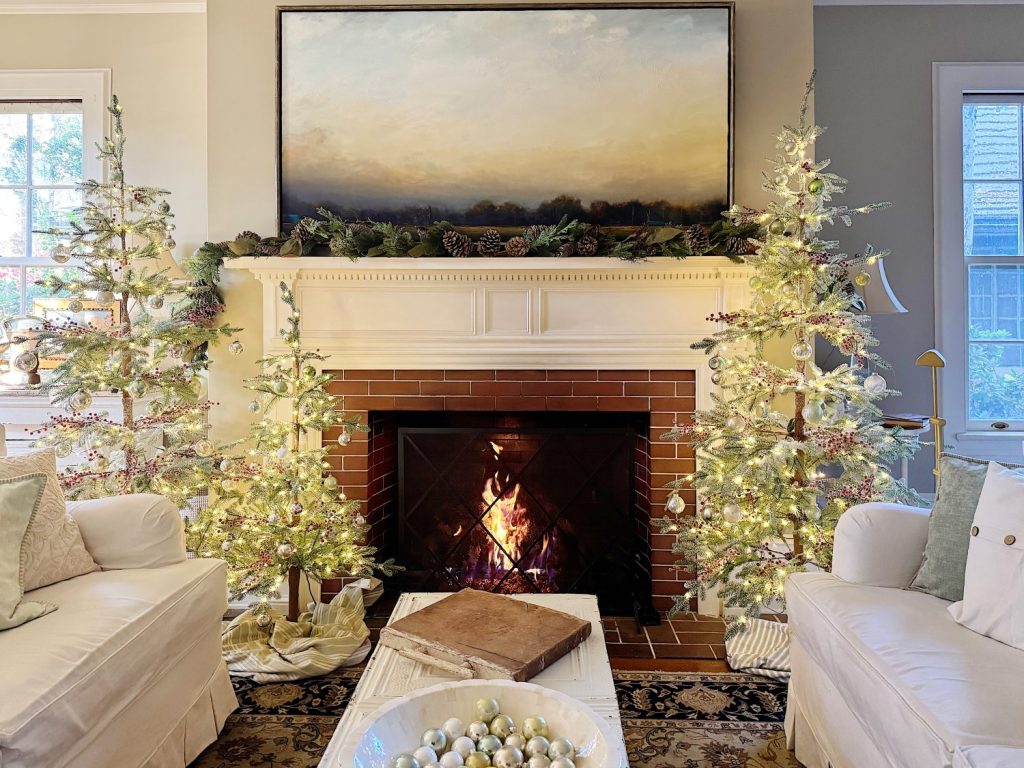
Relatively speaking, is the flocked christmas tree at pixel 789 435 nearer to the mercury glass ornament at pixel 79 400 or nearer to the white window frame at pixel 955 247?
the white window frame at pixel 955 247

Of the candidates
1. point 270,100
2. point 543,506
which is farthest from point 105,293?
point 543,506

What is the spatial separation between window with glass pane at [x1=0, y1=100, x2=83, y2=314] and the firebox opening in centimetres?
204

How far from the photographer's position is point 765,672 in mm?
2340

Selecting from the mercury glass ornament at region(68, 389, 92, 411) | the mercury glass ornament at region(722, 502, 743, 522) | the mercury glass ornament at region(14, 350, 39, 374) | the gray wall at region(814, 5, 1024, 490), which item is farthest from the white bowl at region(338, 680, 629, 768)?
the gray wall at region(814, 5, 1024, 490)

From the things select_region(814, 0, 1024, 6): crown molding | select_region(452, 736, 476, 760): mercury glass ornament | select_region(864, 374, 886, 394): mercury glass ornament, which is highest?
select_region(814, 0, 1024, 6): crown molding

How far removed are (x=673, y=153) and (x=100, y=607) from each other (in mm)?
2619

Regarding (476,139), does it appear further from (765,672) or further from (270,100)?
(765,672)

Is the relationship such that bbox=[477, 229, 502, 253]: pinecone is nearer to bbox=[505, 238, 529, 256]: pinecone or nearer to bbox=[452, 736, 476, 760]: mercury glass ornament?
bbox=[505, 238, 529, 256]: pinecone

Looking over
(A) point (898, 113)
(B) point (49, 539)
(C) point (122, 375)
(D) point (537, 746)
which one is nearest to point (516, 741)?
(D) point (537, 746)

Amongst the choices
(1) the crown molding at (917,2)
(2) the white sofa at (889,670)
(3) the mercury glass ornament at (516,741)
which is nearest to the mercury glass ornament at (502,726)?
(3) the mercury glass ornament at (516,741)

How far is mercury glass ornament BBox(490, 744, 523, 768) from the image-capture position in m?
1.08

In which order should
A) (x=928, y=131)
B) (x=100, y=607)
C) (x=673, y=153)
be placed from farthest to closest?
(x=928, y=131)
(x=673, y=153)
(x=100, y=607)

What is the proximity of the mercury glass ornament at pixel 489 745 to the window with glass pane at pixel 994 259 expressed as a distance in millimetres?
3300

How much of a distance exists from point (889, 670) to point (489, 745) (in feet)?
2.72
